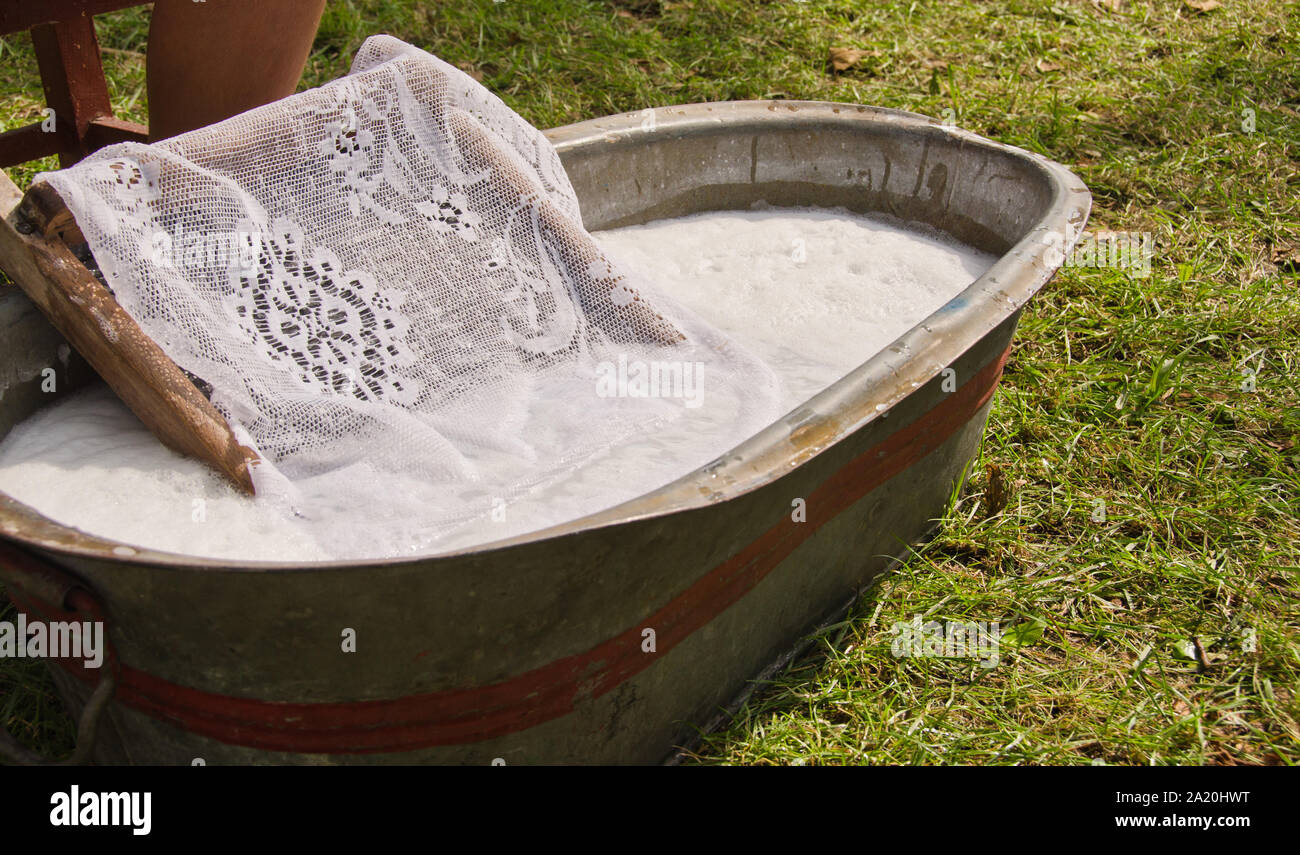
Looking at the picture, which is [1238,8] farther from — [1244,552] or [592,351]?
[592,351]

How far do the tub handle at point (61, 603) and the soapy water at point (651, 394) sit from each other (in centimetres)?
18

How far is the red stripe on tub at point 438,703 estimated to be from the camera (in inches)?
55.0

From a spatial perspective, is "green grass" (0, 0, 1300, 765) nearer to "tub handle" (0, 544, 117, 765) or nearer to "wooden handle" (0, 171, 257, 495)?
"tub handle" (0, 544, 117, 765)

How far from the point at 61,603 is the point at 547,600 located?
0.57m

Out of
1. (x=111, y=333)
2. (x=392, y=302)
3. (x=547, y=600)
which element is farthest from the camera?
(x=392, y=302)

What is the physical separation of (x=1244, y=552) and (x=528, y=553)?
168cm

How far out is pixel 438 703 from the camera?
1.43m

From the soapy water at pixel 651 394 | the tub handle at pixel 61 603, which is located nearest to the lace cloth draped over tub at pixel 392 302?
the soapy water at pixel 651 394

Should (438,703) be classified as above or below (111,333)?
below

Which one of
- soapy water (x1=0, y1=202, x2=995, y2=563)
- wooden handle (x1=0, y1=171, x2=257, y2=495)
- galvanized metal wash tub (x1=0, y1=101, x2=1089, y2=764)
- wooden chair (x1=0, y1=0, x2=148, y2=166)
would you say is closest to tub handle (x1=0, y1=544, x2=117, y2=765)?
galvanized metal wash tub (x1=0, y1=101, x2=1089, y2=764)

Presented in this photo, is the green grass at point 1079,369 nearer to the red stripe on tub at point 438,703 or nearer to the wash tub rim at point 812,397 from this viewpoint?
the red stripe on tub at point 438,703

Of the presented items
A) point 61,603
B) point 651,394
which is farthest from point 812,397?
point 61,603

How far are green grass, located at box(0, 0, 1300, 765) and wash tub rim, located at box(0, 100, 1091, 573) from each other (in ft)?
1.87

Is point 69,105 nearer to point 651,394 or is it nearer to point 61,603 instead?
point 651,394
